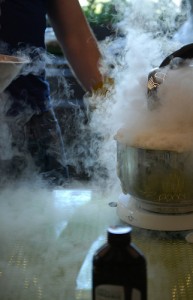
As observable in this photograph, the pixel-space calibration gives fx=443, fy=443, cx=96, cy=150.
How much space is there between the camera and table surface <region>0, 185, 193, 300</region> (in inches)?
30.1

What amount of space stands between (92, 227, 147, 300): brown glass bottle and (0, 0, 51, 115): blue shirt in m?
1.00

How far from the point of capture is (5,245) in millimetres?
930

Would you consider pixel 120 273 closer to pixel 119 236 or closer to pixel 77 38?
pixel 119 236

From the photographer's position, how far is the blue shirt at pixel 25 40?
4.86ft

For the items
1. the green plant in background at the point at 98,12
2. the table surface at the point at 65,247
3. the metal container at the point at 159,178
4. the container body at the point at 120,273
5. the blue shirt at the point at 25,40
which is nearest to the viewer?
the container body at the point at 120,273

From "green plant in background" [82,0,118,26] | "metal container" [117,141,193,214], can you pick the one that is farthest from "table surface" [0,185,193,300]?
"green plant in background" [82,0,118,26]

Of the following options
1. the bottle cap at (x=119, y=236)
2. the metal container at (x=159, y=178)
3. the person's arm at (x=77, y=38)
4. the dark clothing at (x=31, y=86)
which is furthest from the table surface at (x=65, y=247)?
the person's arm at (x=77, y=38)

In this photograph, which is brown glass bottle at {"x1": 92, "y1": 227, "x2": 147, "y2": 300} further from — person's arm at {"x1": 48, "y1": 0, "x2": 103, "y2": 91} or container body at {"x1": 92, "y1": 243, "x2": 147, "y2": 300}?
person's arm at {"x1": 48, "y1": 0, "x2": 103, "y2": 91}

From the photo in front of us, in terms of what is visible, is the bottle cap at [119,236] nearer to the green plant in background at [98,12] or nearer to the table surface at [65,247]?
the table surface at [65,247]

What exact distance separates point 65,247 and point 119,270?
0.36 meters

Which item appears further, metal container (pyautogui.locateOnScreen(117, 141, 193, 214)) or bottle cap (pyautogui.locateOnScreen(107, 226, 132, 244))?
metal container (pyautogui.locateOnScreen(117, 141, 193, 214))

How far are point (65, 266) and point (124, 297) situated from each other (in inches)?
10.9

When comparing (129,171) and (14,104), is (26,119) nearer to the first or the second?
(14,104)

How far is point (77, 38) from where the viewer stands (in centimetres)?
162
